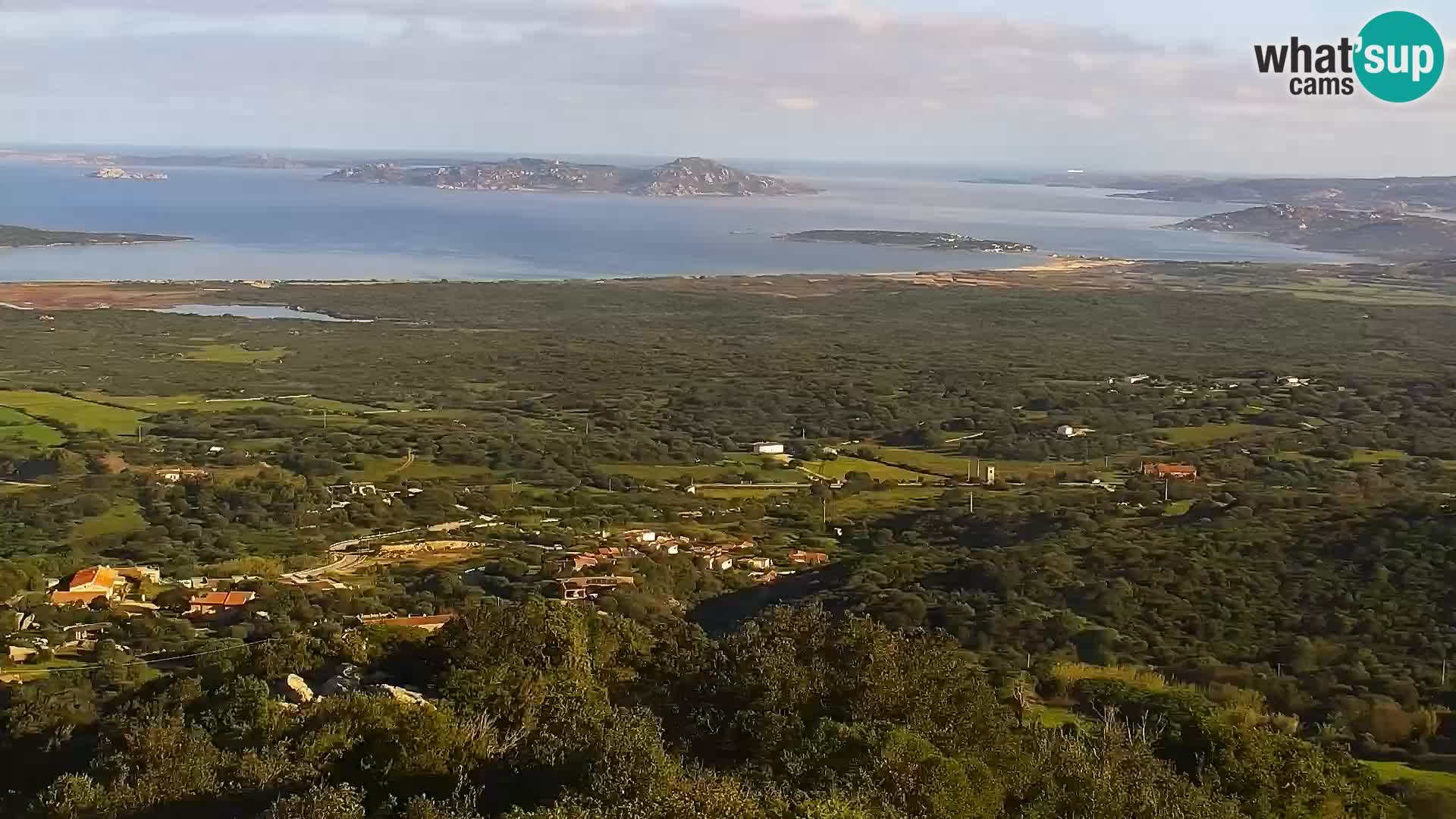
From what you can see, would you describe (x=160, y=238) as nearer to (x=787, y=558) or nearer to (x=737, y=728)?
(x=787, y=558)

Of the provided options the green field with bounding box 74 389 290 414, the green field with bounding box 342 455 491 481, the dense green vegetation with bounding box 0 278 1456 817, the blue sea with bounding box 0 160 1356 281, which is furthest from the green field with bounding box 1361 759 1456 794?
the blue sea with bounding box 0 160 1356 281

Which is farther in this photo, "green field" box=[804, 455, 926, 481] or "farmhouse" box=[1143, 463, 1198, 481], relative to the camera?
"green field" box=[804, 455, 926, 481]

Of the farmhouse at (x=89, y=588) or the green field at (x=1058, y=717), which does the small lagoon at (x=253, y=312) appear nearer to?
the farmhouse at (x=89, y=588)

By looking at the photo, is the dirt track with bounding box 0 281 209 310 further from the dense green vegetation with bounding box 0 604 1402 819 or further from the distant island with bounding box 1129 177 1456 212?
the distant island with bounding box 1129 177 1456 212

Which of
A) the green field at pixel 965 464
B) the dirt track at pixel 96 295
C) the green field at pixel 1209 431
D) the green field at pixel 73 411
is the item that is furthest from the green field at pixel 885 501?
the dirt track at pixel 96 295

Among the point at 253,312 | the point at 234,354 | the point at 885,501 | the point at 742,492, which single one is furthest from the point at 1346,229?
the point at 742,492
